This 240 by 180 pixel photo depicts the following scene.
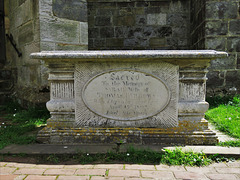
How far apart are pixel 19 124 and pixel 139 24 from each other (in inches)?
155

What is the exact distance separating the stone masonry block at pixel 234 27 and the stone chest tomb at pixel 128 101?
8.84ft

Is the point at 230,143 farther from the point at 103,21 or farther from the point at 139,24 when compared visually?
the point at 103,21

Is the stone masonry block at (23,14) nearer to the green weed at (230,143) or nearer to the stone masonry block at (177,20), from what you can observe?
the stone masonry block at (177,20)

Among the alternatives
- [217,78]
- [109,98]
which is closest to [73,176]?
[109,98]

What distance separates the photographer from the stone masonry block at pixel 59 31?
364 centimetres

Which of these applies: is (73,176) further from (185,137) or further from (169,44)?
(169,44)

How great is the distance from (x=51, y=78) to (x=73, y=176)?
47.6 inches

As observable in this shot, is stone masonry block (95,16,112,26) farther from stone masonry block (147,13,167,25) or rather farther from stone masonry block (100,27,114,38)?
stone masonry block (147,13,167,25)

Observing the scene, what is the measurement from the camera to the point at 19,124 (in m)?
3.24

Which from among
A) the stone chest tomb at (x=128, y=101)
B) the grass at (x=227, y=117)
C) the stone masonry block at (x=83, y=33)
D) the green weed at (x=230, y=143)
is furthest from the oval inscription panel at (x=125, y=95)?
the stone masonry block at (x=83, y=33)

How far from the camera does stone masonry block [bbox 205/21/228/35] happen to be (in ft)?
14.3

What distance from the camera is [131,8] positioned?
5496 millimetres

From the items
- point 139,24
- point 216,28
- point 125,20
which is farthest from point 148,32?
point 216,28

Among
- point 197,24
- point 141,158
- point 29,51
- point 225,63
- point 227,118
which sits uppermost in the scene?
point 197,24
